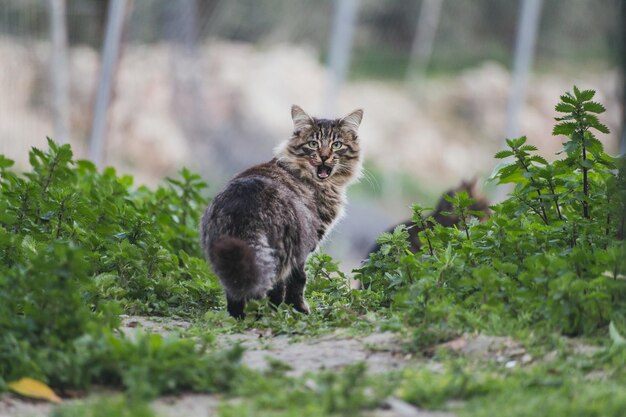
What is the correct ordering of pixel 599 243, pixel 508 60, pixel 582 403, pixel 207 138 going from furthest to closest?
pixel 508 60
pixel 207 138
pixel 599 243
pixel 582 403

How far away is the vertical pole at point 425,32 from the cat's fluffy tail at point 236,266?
9418mm

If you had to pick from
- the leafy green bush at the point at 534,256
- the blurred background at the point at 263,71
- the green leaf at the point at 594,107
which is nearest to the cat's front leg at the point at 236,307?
the leafy green bush at the point at 534,256

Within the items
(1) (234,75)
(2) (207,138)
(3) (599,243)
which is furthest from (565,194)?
(1) (234,75)

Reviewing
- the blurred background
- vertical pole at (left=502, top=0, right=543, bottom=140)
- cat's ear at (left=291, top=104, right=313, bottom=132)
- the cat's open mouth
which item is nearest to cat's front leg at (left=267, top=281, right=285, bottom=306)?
the cat's open mouth

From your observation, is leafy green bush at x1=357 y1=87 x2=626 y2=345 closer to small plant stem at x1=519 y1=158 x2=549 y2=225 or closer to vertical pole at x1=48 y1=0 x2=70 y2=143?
small plant stem at x1=519 y1=158 x2=549 y2=225

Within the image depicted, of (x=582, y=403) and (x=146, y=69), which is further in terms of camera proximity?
(x=146, y=69)

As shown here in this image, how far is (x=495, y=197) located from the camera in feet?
41.1

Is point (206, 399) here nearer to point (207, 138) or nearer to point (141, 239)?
point (141, 239)

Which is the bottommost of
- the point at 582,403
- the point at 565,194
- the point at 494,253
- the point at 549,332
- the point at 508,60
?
the point at 582,403

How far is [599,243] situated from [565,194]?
1.63ft

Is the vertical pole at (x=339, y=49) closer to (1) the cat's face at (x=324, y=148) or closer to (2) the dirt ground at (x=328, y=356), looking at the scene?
(1) the cat's face at (x=324, y=148)

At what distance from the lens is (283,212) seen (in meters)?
5.58

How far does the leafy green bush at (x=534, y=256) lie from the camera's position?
4320 millimetres

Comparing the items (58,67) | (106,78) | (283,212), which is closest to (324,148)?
(283,212)
